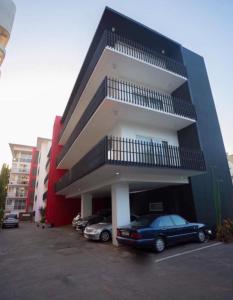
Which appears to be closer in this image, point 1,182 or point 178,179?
point 178,179

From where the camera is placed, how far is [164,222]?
828cm

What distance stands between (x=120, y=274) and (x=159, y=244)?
2883 millimetres

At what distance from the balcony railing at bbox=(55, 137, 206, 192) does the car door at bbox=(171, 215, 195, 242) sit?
8.77 ft

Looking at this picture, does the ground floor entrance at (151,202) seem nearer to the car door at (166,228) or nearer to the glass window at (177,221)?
the glass window at (177,221)

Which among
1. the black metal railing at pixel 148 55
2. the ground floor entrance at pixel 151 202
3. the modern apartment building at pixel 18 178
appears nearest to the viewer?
the ground floor entrance at pixel 151 202

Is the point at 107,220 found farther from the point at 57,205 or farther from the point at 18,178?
the point at 18,178

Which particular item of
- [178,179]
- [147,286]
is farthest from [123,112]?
[147,286]

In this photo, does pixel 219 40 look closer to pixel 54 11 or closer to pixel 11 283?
pixel 54 11

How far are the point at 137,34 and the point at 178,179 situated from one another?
10571mm

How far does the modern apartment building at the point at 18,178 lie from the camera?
147ft

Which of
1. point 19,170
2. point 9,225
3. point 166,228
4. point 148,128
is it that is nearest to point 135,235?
point 166,228

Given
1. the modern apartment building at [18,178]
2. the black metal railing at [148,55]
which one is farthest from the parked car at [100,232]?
the modern apartment building at [18,178]

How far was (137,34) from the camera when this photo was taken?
12.7m

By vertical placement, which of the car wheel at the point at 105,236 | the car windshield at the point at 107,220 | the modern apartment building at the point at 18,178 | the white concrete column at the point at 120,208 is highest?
the modern apartment building at the point at 18,178
